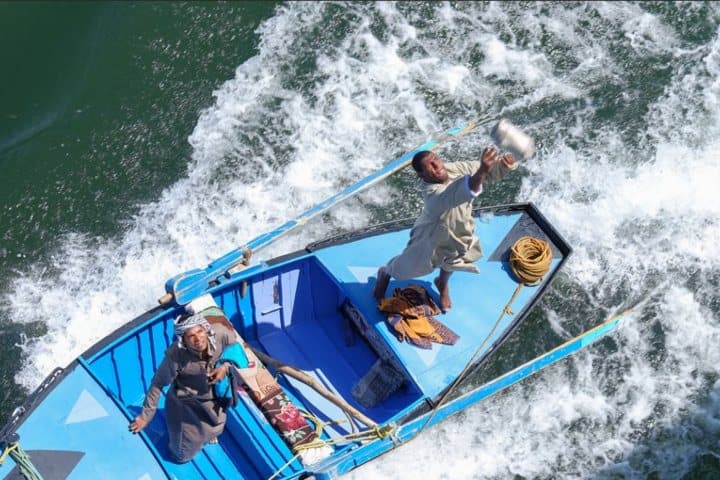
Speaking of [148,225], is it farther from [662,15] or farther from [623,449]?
[662,15]

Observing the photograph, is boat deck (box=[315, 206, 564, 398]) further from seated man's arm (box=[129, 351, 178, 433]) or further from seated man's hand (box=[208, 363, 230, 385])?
seated man's arm (box=[129, 351, 178, 433])

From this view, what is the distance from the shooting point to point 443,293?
9469mm

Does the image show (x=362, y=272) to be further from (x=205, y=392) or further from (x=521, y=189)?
(x=521, y=189)

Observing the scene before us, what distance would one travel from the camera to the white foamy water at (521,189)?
10.4m

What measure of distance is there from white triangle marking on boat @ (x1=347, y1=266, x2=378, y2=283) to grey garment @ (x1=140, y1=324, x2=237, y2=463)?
6.29 ft

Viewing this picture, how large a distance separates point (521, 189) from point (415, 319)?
360 cm

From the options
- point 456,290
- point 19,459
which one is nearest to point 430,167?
point 456,290

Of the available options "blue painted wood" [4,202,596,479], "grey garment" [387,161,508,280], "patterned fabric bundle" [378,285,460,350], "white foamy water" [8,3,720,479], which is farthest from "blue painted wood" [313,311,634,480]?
"grey garment" [387,161,508,280]

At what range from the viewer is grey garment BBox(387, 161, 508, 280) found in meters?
7.93

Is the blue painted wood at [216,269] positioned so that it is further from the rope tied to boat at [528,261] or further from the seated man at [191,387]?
the rope tied to boat at [528,261]

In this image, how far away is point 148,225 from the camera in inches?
464

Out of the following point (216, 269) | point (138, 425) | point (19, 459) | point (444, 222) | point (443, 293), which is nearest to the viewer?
point (19, 459)

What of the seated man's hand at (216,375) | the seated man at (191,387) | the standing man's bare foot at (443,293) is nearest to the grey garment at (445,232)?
the standing man's bare foot at (443,293)

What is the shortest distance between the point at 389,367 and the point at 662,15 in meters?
7.85
